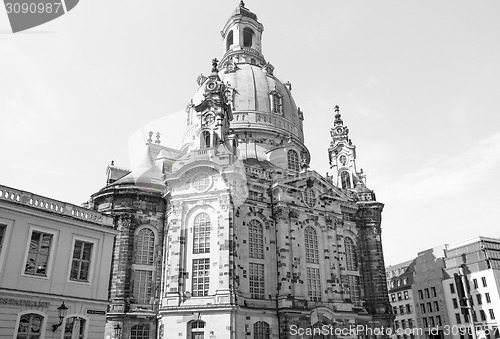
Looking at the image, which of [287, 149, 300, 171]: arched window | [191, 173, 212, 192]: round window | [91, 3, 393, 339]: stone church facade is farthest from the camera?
[287, 149, 300, 171]: arched window

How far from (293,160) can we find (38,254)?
34947 millimetres

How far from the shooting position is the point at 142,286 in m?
41.5

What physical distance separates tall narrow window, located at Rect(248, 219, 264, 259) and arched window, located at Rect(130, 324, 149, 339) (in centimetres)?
1179

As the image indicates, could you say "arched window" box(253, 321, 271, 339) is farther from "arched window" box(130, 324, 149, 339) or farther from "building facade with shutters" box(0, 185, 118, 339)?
"building facade with shutters" box(0, 185, 118, 339)

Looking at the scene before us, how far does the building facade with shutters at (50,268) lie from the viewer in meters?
22.0

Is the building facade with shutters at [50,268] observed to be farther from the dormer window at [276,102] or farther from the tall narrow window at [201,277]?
the dormer window at [276,102]

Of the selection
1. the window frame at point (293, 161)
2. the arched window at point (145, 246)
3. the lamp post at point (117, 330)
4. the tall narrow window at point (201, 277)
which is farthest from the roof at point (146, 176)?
the window frame at point (293, 161)

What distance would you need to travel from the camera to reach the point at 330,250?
149 ft

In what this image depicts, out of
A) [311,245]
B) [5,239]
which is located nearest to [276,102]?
[311,245]

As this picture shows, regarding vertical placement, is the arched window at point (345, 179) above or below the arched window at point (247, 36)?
below

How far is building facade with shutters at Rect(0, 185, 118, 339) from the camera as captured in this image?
867 inches

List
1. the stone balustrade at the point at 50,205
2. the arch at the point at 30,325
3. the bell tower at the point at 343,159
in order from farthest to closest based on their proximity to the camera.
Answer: the bell tower at the point at 343,159 → the stone balustrade at the point at 50,205 → the arch at the point at 30,325

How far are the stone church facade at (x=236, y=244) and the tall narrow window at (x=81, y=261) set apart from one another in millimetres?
12965

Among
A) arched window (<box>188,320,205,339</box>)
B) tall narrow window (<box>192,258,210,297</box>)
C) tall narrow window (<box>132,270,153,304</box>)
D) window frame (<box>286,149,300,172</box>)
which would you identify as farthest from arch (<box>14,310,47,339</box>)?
window frame (<box>286,149,300,172</box>)
